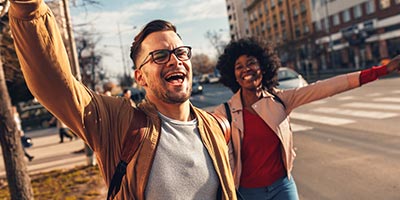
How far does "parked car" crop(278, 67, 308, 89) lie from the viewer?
43.7ft

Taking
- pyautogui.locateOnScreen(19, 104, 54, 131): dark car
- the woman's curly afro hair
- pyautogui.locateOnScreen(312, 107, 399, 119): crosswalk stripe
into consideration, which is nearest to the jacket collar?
the woman's curly afro hair

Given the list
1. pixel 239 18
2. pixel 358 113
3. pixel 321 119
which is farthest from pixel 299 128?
pixel 239 18

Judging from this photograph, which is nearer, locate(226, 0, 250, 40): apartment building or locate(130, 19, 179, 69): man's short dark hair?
locate(130, 19, 179, 69): man's short dark hair

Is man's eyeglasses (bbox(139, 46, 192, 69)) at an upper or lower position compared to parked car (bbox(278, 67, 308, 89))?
upper

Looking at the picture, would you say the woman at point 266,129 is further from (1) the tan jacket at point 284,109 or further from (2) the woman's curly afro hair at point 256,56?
(2) the woman's curly afro hair at point 256,56

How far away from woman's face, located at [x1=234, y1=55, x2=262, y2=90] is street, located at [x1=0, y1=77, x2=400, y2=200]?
2.72m

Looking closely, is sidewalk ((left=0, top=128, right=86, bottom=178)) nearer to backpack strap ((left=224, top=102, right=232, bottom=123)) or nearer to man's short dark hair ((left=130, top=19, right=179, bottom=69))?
backpack strap ((left=224, top=102, right=232, bottom=123))

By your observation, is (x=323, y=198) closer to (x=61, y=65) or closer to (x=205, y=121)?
(x=205, y=121)

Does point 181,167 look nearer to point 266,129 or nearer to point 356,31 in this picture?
point 266,129

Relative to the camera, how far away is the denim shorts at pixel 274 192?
2805 mm

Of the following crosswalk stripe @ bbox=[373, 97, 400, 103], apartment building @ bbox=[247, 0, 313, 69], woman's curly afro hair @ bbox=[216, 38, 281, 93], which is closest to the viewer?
woman's curly afro hair @ bbox=[216, 38, 281, 93]

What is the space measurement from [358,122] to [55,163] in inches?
301

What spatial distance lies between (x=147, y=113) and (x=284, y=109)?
1644 mm

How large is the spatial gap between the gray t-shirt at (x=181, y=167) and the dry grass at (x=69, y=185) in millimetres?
4718
